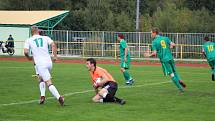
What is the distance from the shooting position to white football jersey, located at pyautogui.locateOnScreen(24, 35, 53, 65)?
14.7 m

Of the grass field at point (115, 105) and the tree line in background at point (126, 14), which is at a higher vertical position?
the tree line in background at point (126, 14)

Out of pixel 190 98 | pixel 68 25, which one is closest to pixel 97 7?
pixel 68 25

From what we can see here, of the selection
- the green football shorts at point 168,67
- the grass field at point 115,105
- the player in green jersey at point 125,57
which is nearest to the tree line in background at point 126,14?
the player in green jersey at point 125,57

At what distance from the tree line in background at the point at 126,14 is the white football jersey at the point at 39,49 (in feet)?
129

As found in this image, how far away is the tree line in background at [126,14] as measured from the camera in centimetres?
5510

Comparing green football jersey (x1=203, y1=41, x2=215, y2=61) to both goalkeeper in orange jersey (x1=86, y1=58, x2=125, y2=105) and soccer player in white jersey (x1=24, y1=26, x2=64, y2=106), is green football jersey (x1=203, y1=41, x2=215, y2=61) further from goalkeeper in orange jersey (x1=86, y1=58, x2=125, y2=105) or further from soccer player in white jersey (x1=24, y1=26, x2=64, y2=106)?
soccer player in white jersey (x1=24, y1=26, x2=64, y2=106)

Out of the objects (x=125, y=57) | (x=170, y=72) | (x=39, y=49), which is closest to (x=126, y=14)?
(x=125, y=57)

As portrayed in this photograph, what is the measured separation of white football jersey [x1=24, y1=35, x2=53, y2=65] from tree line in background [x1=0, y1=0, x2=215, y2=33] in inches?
1550

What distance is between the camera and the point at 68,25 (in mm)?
65500

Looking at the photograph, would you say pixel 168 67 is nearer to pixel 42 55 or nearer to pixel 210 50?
pixel 42 55

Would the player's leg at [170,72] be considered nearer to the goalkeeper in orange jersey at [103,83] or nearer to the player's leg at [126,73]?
the player's leg at [126,73]

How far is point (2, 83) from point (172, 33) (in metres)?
29.3

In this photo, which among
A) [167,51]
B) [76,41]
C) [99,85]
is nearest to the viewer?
[99,85]

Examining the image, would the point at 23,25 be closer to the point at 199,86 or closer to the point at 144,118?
the point at 199,86
